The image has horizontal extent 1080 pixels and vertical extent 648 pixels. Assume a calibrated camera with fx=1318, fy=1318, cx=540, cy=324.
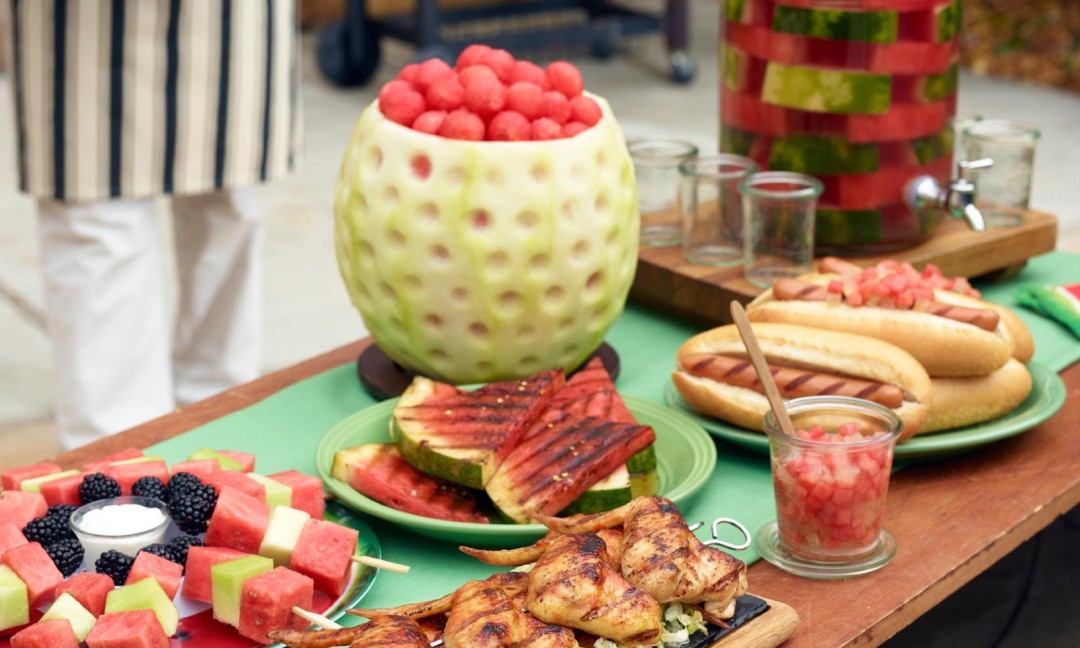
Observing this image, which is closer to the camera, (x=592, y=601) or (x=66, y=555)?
(x=592, y=601)

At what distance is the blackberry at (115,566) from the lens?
3.34 feet

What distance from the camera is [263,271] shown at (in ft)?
13.2

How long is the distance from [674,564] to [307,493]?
36 cm

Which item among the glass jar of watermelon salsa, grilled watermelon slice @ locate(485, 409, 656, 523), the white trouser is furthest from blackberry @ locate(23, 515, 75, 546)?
the white trouser

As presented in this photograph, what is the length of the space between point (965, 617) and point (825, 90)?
0.75 m

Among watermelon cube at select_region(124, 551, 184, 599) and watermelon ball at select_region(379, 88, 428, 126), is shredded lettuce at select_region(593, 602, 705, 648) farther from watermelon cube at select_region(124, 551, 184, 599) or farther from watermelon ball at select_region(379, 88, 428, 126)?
watermelon ball at select_region(379, 88, 428, 126)

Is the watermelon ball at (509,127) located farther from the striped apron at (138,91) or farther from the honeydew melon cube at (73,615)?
the striped apron at (138,91)

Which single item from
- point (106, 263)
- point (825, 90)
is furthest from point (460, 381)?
point (106, 263)

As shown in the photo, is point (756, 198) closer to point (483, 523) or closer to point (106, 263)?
point (483, 523)

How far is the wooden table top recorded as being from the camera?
1071mm

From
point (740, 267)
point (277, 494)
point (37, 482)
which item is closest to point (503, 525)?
point (277, 494)

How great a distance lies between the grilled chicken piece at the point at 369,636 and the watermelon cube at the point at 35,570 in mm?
192

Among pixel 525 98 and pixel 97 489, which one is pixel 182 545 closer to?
pixel 97 489

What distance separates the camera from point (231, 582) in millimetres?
982
